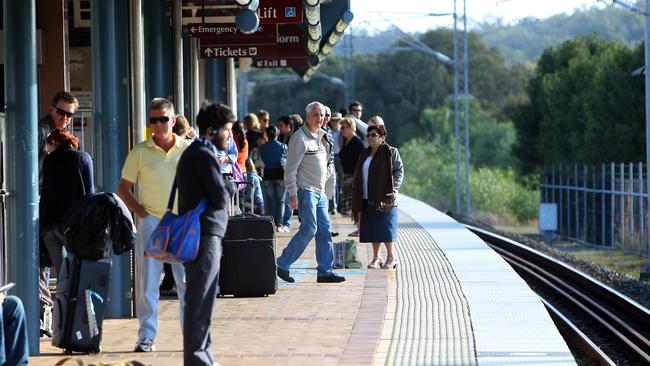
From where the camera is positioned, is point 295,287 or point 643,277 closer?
point 295,287

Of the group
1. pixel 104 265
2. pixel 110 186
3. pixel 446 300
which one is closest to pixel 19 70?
pixel 104 265

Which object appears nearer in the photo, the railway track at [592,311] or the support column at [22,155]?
the support column at [22,155]

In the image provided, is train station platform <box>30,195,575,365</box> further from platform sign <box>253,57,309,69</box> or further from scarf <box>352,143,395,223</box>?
platform sign <box>253,57,309,69</box>

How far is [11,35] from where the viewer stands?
10500 millimetres

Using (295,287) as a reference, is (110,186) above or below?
above

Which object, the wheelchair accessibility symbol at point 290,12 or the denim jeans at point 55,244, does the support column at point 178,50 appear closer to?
the wheelchair accessibility symbol at point 290,12

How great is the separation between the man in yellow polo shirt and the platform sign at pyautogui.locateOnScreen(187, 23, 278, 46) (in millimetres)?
10950

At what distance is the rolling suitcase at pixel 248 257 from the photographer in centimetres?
1430

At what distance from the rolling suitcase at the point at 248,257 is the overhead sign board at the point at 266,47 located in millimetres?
8843

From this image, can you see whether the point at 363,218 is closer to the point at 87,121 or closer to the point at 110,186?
the point at 87,121

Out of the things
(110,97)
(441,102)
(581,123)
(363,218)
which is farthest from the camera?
(441,102)

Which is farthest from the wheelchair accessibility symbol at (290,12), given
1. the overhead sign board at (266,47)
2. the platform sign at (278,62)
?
the platform sign at (278,62)

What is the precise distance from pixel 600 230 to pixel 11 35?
1238 inches

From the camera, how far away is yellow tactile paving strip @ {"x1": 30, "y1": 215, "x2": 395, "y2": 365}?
→ 35.0ft
